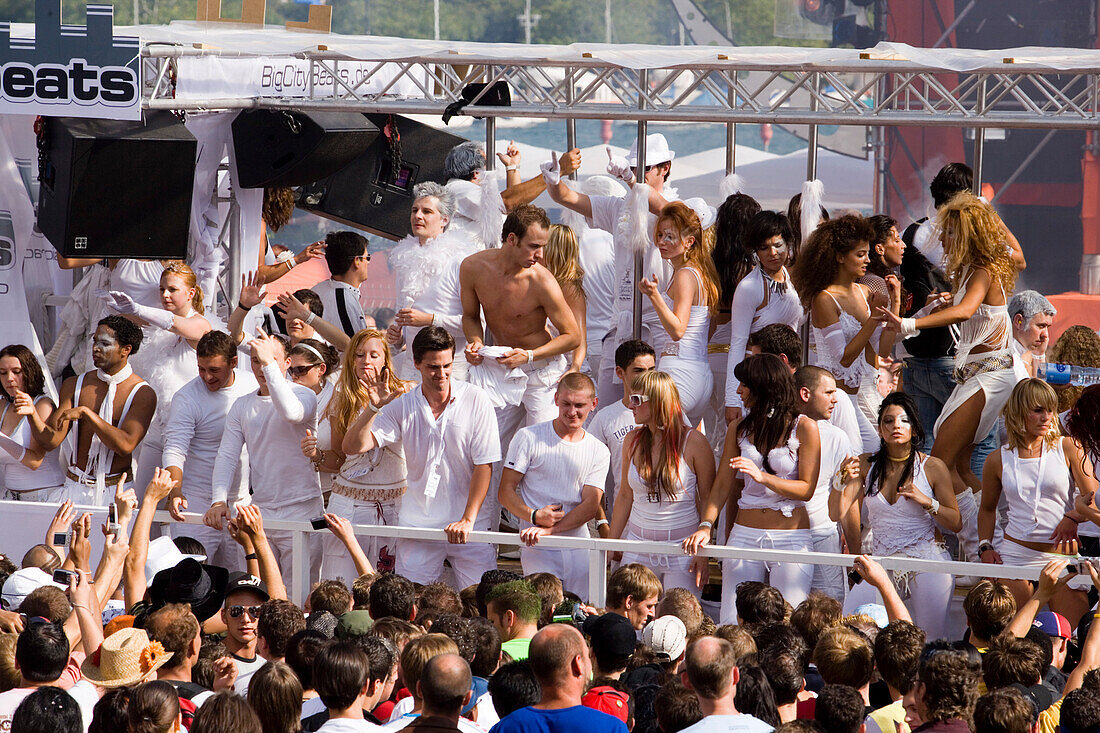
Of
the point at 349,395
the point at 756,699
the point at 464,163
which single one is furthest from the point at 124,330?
the point at 756,699

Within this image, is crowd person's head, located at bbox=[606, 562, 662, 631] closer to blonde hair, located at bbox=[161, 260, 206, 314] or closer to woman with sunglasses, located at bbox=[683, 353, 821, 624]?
woman with sunglasses, located at bbox=[683, 353, 821, 624]

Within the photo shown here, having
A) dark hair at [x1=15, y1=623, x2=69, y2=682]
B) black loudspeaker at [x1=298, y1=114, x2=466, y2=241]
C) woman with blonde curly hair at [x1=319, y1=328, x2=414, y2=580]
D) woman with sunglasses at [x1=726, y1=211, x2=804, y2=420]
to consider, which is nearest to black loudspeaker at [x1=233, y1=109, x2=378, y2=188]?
black loudspeaker at [x1=298, y1=114, x2=466, y2=241]

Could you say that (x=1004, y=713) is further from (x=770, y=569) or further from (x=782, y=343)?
(x=782, y=343)

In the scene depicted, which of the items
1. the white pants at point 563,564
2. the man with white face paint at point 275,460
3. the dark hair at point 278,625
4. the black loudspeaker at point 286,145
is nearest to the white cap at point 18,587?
the dark hair at point 278,625

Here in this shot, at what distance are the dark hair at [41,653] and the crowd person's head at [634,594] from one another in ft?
6.31

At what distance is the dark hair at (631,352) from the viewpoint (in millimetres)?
6719

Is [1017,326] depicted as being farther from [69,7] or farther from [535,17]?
[69,7]

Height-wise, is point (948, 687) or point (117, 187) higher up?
point (117, 187)

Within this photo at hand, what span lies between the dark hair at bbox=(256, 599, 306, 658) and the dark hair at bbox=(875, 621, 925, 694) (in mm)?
1798

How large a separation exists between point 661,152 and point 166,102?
2.68 meters

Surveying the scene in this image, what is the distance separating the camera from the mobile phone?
190 inches

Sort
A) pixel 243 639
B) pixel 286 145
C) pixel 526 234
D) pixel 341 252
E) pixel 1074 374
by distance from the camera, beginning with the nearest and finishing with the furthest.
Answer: pixel 243 639 → pixel 1074 374 → pixel 526 234 → pixel 341 252 → pixel 286 145

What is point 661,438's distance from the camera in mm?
6242

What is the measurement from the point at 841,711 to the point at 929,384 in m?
3.71
